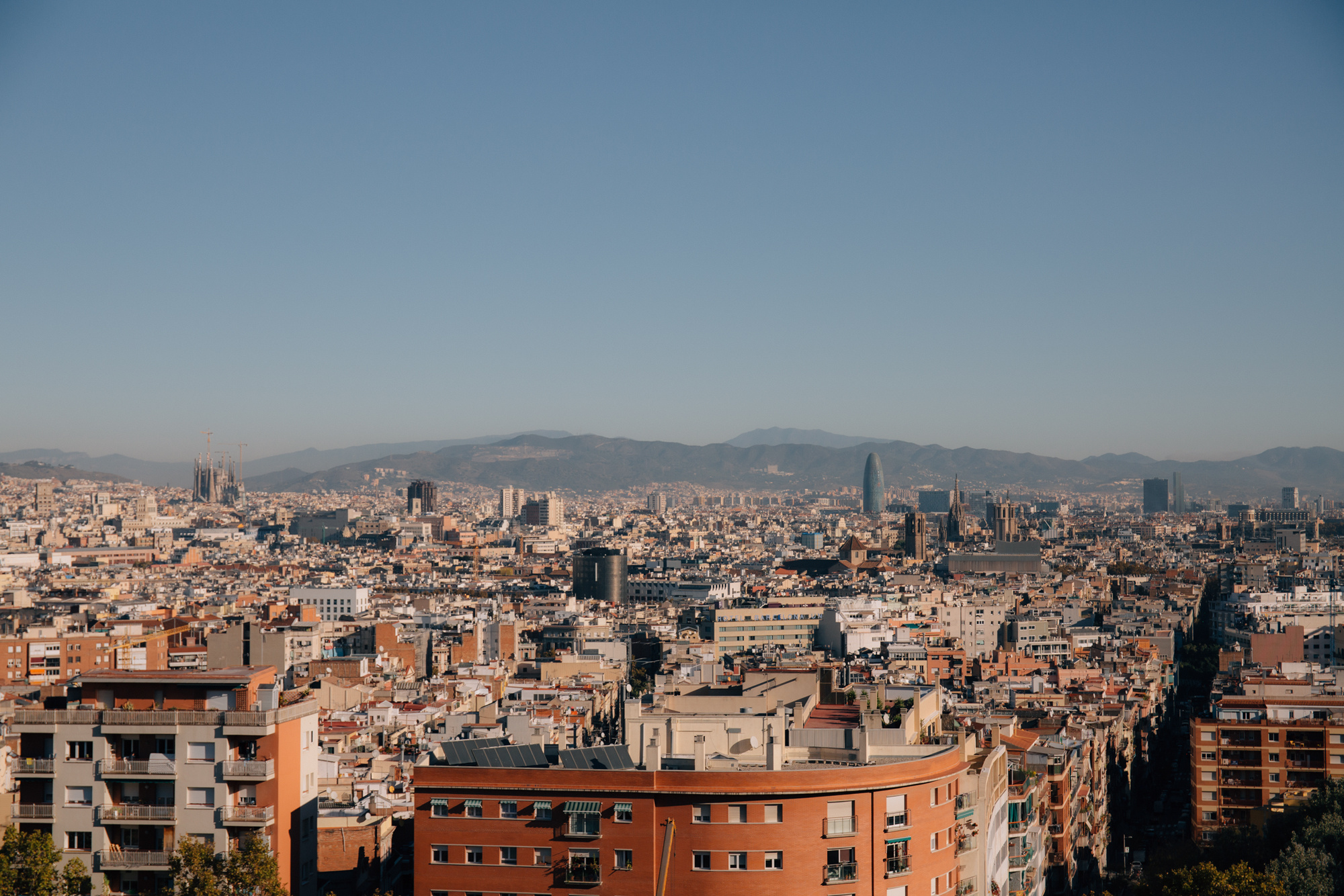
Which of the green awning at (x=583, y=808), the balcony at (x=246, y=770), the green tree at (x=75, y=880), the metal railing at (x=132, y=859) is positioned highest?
the balcony at (x=246, y=770)

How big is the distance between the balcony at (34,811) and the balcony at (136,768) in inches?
25.8

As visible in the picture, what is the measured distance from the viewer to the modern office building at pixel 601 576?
95.7 meters

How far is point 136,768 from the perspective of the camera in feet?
54.2

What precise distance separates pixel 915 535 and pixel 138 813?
127392mm

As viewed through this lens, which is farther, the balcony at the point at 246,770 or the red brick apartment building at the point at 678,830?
the balcony at the point at 246,770

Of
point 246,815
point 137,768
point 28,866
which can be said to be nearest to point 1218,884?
point 246,815

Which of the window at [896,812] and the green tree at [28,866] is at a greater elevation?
the window at [896,812]

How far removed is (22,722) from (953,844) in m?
10.2

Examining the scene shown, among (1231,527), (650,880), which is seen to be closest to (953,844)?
(650,880)

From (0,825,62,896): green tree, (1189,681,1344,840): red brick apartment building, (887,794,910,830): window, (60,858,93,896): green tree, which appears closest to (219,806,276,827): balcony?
(60,858,93,896): green tree

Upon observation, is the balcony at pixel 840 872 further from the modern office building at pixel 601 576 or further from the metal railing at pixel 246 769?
the modern office building at pixel 601 576

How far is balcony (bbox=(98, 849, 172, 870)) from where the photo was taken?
16.3 m

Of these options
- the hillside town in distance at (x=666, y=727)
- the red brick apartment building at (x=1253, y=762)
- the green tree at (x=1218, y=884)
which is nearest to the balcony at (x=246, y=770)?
the hillside town in distance at (x=666, y=727)

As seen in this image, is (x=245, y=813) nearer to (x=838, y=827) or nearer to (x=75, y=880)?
(x=75, y=880)
